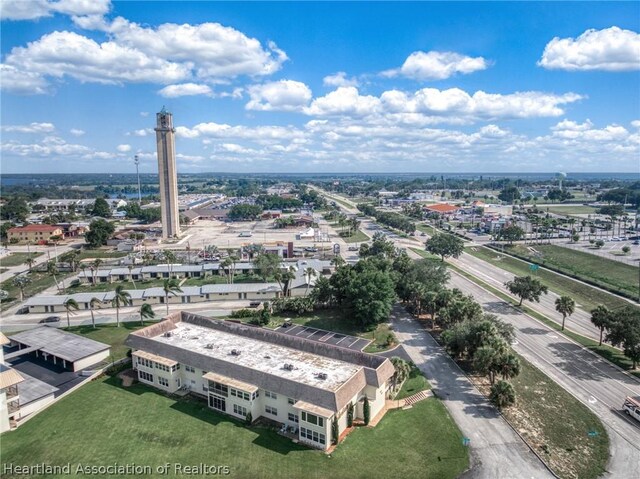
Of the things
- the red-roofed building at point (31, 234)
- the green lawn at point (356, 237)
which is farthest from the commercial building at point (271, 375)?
the red-roofed building at point (31, 234)

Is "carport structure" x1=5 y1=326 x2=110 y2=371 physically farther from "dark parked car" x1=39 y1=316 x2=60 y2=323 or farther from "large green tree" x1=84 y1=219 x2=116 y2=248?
"large green tree" x1=84 y1=219 x2=116 y2=248

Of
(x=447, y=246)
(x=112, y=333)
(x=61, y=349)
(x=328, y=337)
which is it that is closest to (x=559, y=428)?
(x=328, y=337)

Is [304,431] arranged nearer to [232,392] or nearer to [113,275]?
[232,392]

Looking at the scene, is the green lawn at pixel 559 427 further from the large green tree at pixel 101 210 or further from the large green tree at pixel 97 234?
the large green tree at pixel 101 210

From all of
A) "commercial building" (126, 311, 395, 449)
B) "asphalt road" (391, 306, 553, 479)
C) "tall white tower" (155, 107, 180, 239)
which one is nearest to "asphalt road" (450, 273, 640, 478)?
"asphalt road" (391, 306, 553, 479)

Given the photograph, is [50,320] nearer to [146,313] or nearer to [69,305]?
[69,305]

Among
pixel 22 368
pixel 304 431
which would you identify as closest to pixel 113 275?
pixel 22 368
